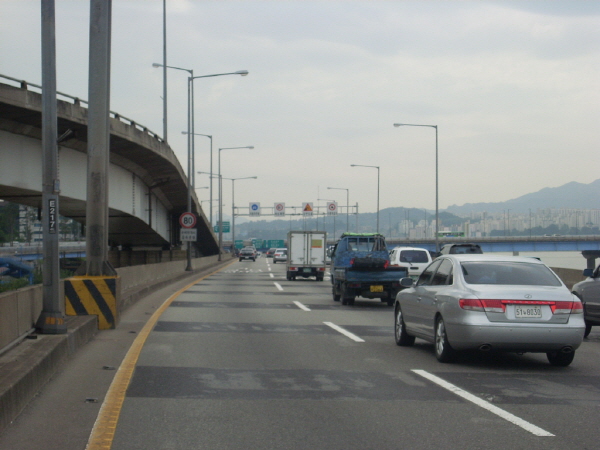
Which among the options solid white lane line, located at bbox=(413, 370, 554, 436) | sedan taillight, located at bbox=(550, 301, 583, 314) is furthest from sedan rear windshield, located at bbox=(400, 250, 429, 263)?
solid white lane line, located at bbox=(413, 370, 554, 436)

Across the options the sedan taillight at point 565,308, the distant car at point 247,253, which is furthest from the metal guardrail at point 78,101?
the distant car at point 247,253

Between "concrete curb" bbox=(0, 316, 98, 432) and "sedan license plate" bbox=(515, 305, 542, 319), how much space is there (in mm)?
5720

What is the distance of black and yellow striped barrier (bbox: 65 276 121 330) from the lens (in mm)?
14711

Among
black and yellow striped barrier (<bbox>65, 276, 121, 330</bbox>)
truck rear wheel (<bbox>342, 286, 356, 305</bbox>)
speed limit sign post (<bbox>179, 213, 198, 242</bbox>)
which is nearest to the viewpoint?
black and yellow striped barrier (<bbox>65, 276, 121, 330</bbox>)

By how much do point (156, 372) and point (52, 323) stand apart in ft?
7.43

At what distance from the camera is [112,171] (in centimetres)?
3428

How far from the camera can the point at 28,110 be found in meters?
22.8

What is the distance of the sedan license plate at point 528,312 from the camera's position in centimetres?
1022

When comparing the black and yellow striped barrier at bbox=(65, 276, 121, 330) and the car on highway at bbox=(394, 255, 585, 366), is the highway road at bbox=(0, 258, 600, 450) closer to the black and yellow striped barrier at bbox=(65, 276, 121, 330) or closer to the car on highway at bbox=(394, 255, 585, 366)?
the car on highway at bbox=(394, 255, 585, 366)

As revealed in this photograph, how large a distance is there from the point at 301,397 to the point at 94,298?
762 centimetres

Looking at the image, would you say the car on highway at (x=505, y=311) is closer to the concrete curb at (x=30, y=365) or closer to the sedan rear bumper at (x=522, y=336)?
the sedan rear bumper at (x=522, y=336)

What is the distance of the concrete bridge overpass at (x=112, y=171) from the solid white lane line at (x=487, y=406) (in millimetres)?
6761

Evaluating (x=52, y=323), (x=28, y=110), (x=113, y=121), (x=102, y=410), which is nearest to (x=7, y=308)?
(x=52, y=323)

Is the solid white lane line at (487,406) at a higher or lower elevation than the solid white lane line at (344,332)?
higher
